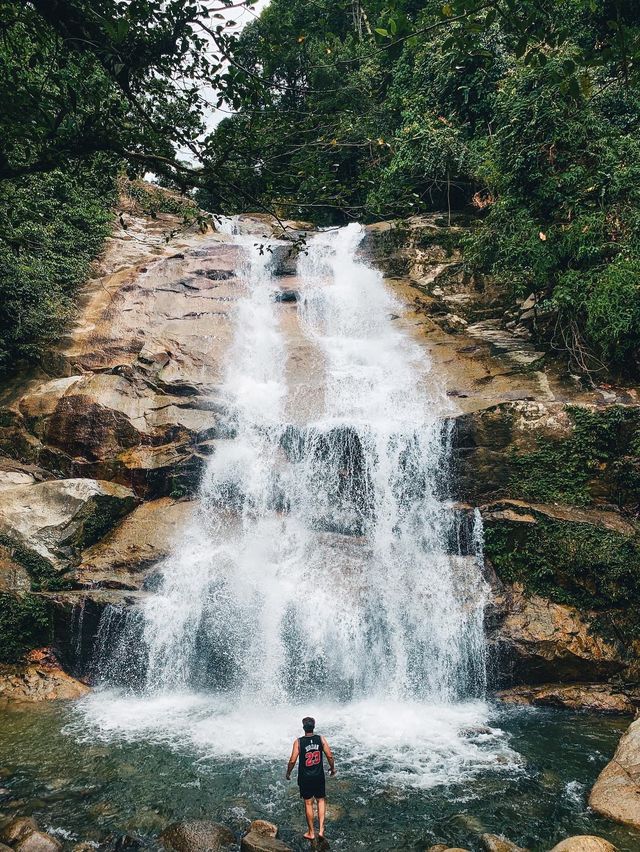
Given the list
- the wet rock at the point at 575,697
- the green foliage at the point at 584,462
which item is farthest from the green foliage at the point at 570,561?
the wet rock at the point at 575,697

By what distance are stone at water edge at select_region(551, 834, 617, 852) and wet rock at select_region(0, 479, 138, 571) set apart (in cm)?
1031

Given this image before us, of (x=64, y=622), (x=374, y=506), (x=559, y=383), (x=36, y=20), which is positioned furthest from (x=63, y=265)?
(x=559, y=383)

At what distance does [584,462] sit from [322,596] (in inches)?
264

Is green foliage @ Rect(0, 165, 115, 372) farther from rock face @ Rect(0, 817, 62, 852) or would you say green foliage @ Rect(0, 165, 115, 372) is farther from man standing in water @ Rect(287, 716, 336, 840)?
man standing in water @ Rect(287, 716, 336, 840)

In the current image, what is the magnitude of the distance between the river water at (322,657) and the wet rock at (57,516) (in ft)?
6.30

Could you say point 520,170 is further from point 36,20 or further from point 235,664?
point 235,664

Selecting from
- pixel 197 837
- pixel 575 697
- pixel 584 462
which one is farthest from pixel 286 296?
pixel 197 837

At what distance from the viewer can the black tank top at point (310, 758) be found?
6090 mm

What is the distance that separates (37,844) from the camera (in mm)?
5598

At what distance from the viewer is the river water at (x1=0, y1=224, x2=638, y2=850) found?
6953 millimetres

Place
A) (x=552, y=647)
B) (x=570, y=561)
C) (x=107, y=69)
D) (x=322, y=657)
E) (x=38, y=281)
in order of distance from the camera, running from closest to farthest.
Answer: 1. (x=107, y=69)
2. (x=552, y=647)
3. (x=322, y=657)
4. (x=570, y=561)
5. (x=38, y=281)

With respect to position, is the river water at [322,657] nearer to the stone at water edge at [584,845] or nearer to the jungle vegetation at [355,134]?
the stone at water edge at [584,845]

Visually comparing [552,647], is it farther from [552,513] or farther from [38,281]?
[38,281]

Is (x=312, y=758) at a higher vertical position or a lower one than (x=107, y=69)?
lower
